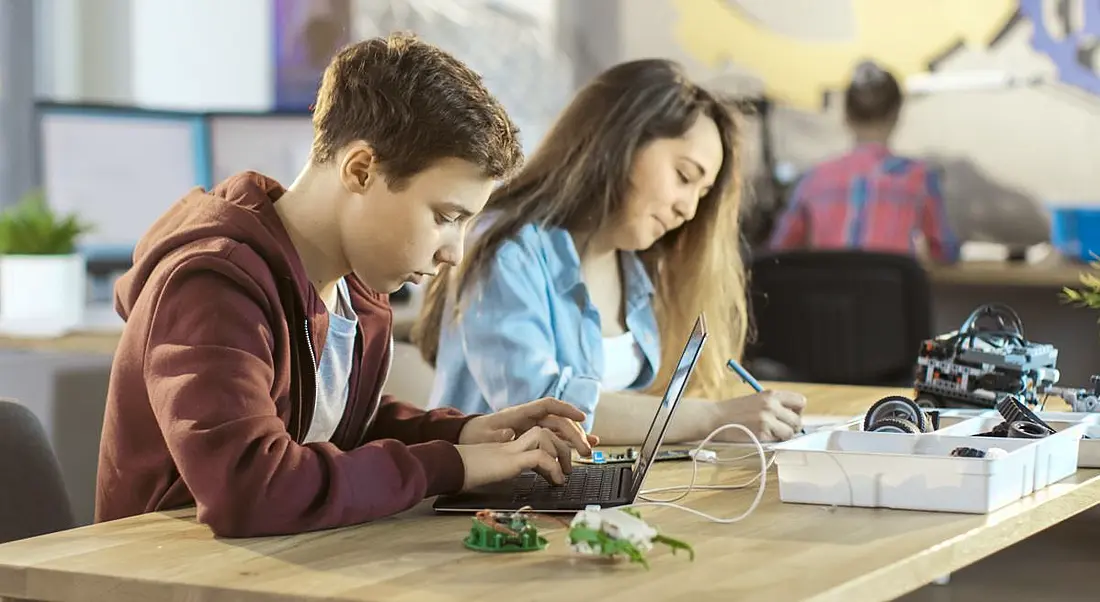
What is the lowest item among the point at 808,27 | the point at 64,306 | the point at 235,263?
the point at 64,306

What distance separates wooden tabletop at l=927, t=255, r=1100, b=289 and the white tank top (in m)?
2.28

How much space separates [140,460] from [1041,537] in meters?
1.54

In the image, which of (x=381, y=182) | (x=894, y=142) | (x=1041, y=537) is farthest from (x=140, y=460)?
(x=894, y=142)

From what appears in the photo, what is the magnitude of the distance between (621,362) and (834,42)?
3.02m

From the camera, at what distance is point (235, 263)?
1.38 meters

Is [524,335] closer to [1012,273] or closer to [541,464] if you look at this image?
[541,464]

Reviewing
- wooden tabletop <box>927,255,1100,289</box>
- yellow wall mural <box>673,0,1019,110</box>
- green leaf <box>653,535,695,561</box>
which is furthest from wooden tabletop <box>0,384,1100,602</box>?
yellow wall mural <box>673,0,1019,110</box>

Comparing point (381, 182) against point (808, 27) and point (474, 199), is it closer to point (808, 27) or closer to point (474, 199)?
point (474, 199)

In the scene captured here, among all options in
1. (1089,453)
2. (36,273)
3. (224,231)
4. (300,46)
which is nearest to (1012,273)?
(300,46)

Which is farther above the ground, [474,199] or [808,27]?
[808,27]

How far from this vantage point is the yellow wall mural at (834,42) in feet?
15.8

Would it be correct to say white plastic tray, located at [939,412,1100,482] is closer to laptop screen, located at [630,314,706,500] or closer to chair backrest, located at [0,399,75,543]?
laptop screen, located at [630,314,706,500]

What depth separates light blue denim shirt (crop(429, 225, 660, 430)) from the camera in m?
2.01

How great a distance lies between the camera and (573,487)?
1513 millimetres
